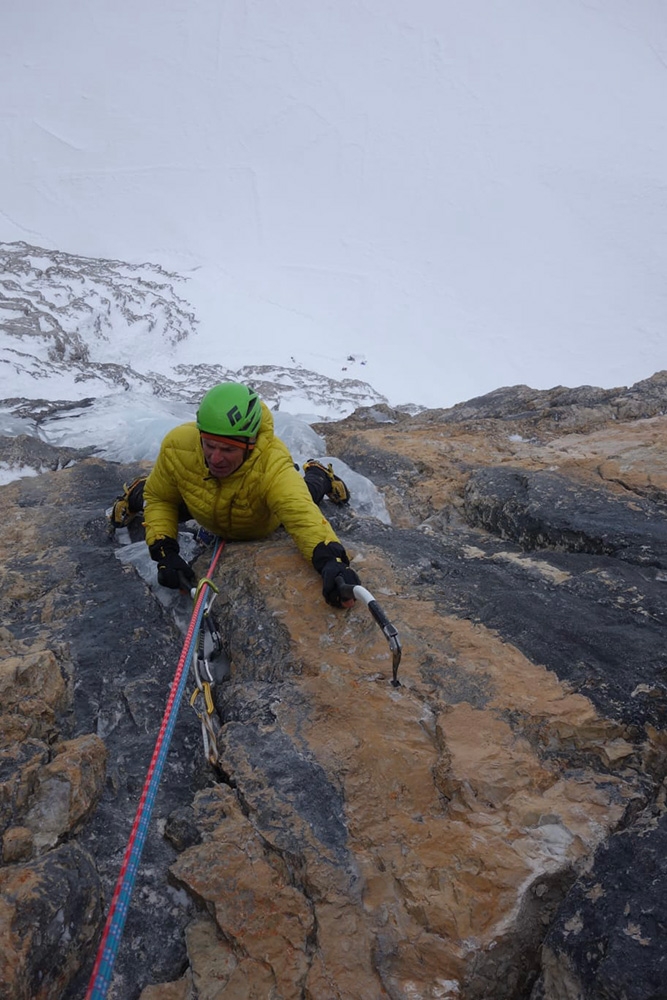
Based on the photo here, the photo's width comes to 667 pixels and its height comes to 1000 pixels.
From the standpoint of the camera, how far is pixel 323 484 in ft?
13.4

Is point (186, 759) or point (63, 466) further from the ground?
point (63, 466)

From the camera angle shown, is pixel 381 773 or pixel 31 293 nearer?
pixel 381 773

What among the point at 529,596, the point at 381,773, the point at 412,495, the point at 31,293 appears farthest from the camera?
the point at 31,293

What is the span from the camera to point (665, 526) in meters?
3.37

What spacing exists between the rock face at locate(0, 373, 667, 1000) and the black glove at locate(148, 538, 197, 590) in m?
0.14

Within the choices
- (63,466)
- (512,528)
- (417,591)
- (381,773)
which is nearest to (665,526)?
(512,528)

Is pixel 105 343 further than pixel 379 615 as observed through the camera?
Yes

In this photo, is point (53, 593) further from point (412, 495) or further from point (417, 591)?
point (412, 495)

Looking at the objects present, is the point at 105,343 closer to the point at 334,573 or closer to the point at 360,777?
the point at 334,573

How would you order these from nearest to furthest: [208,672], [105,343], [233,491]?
[208,672] < [233,491] < [105,343]

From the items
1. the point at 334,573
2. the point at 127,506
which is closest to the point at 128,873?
the point at 334,573

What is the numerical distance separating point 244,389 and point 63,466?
361 centimetres

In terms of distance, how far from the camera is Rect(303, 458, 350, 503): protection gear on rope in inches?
158

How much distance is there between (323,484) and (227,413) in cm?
137
